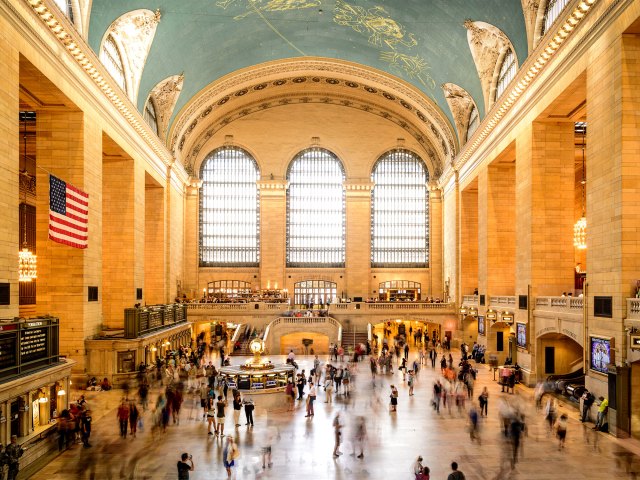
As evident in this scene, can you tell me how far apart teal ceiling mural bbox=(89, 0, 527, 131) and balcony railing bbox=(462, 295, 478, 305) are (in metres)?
9.75

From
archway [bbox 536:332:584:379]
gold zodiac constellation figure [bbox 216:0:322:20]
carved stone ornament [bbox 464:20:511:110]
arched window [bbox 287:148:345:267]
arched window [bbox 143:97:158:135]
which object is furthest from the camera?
arched window [bbox 287:148:345:267]

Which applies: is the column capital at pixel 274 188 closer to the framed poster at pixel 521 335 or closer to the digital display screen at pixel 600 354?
the framed poster at pixel 521 335

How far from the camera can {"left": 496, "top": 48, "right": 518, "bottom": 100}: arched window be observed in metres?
25.1

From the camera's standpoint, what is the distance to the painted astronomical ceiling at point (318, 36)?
23672mm

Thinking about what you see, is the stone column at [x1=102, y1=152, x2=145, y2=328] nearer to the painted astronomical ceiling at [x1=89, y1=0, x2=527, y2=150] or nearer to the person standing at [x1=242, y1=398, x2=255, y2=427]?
the painted astronomical ceiling at [x1=89, y1=0, x2=527, y2=150]

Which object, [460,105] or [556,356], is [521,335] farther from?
[460,105]

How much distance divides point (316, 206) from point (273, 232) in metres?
3.87

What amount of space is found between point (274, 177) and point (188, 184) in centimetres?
623

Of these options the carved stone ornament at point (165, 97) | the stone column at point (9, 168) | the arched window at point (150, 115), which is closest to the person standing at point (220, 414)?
the stone column at point (9, 168)

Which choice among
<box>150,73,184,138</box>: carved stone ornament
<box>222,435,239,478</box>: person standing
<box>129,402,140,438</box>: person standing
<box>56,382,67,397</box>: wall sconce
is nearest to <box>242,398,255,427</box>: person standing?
<box>129,402,140,438</box>: person standing

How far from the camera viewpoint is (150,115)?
3203 cm

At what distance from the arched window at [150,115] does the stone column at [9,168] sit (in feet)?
49.9

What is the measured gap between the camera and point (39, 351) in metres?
14.3

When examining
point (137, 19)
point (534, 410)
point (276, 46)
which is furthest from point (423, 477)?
point (276, 46)
